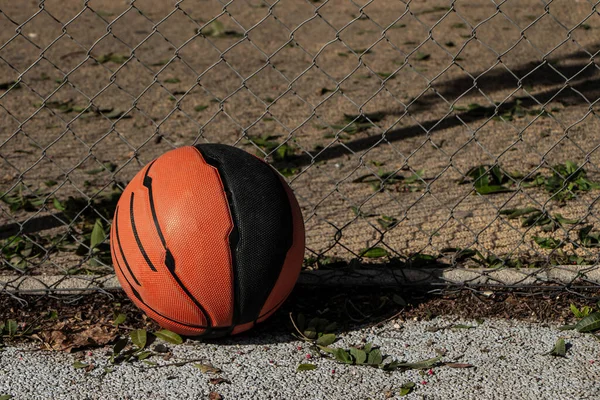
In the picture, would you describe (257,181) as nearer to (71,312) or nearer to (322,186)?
(71,312)

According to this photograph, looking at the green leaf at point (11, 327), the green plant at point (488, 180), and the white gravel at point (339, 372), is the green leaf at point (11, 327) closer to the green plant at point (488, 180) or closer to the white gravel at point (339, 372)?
the white gravel at point (339, 372)

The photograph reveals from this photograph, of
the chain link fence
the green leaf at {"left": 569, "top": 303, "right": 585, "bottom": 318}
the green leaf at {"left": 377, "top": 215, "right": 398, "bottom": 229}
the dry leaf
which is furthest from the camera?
the green leaf at {"left": 377, "top": 215, "right": 398, "bottom": 229}

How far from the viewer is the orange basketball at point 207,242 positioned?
3.23m

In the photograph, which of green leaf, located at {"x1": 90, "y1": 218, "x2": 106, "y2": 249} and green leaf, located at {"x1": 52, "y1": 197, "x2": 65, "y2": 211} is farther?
green leaf, located at {"x1": 52, "y1": 197, "x2": 65, "y2": 211}

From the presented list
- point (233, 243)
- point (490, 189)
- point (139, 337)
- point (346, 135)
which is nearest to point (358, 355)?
point (233, 243)

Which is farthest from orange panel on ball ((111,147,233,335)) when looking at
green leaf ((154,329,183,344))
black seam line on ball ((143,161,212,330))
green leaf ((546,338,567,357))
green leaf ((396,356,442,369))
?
green leaf ((546,338,567,357))

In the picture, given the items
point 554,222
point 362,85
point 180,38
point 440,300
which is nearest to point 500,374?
point 440,300

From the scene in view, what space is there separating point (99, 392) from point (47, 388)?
211 mm

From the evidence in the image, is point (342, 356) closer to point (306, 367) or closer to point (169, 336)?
point (306, 367)

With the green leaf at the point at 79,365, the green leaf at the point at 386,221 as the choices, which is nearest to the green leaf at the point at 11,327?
the green leaf at the point at 79,365

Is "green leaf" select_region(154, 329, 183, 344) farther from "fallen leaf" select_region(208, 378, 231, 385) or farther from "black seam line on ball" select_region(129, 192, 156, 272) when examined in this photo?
"black seam line on ball" select_region(129, 192, 156, 272)

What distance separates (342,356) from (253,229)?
0.65m

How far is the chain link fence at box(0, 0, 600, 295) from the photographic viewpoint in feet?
13.5

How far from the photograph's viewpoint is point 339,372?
3342 millimetres
